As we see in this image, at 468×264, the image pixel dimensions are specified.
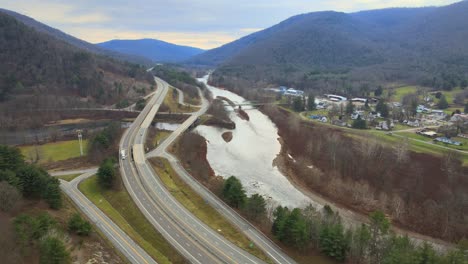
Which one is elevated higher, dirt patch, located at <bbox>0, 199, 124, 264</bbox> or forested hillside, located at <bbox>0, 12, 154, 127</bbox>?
forested hillside, located at <bbox>0, 12, 154, 127</bbox>

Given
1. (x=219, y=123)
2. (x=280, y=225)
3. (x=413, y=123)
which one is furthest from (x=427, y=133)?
(x=280, y=225)

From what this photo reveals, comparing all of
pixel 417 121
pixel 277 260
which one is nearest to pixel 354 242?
pixel 277 260

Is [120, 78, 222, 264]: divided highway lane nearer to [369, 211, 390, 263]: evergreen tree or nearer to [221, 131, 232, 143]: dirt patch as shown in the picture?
[369, 211, 390, 263]: evergreen tree

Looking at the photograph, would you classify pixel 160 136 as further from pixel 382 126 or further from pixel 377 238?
pixel 377 238

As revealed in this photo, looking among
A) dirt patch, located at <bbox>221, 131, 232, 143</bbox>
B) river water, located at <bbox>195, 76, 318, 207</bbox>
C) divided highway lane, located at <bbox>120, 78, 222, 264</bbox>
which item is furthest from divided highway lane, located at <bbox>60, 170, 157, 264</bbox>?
dirt patch, located at <bbox>221, 131, 232, 143</bbox>

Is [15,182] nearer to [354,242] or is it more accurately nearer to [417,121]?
[354,242]

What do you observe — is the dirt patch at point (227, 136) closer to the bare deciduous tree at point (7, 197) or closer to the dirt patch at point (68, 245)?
the dirt patch at point (68, 245)

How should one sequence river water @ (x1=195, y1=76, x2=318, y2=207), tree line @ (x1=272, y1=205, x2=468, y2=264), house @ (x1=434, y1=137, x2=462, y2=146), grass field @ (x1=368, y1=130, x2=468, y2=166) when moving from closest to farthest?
tree line @ (x1=272, y1=205, x2=468, y2=264), river water @ (x1=195, y1=76, x2=318, y2=207), grass field @ (x1=368, y1=130, x2=468, y2=166), house @ (x1=434, y1=137, x2=462, y2=146)
